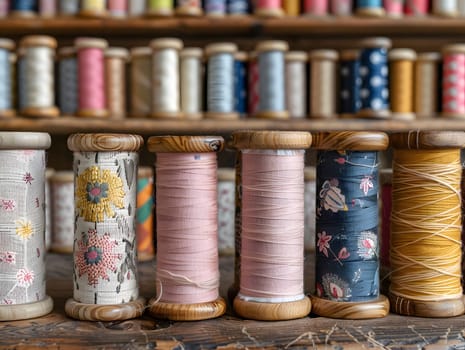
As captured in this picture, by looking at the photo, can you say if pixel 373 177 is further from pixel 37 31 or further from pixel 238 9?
pixel 37 31

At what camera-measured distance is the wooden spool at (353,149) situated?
1.06 metres

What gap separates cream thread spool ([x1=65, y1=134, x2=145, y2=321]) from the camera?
3.45 ft

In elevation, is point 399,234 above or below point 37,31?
below

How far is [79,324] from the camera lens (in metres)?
1.04

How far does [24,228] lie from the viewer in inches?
41.9

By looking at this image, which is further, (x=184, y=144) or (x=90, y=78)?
(x=90, y=78)

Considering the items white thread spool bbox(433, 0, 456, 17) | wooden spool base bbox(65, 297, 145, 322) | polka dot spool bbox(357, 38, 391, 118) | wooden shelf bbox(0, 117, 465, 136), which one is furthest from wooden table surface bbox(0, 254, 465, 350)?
white thread spool bbox(433, 0, 456, 17)

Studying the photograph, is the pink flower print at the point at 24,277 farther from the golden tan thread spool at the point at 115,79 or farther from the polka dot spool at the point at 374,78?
the polka dot spool at the point at 374,78

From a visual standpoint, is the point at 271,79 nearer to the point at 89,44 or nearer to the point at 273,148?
the point at 89,44

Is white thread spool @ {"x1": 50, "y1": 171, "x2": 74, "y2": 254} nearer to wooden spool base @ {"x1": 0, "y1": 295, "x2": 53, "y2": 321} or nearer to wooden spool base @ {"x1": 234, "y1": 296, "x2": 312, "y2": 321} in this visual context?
wooden spool base @ {"x1": 0, "y1": 295, "x2": 53, "y2": 321}

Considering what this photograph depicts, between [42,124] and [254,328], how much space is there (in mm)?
1370

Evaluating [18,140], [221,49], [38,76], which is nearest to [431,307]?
[18,140]

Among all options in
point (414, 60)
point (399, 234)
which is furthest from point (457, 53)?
point (399, 234)

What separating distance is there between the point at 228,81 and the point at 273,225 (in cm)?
119
